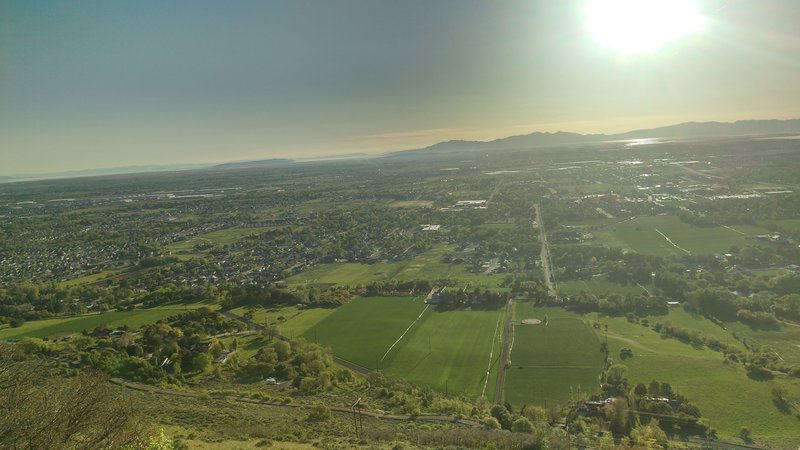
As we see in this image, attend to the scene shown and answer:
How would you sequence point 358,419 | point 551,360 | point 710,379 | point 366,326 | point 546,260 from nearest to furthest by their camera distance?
1. point 358,419
2. point 710,379
3. point 551,360
4. point 366,326
5. point 546,260

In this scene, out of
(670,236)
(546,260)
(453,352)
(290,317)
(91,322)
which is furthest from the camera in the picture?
(670,236)

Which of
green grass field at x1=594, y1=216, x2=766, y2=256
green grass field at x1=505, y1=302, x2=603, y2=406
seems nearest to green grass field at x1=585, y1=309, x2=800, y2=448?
green grass field at x1=505, y1=302, x2=603, y2=406

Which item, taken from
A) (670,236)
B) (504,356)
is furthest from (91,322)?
(670,236)

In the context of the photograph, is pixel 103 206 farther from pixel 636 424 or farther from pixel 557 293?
pixel 636 424

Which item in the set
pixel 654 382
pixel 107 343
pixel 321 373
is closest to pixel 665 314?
pixel 654 382

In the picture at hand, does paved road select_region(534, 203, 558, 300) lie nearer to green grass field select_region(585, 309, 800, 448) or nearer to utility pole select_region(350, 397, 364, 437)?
green grass field select_region(585, 309, 800, 448)

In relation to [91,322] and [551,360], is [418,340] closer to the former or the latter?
[551,360]
